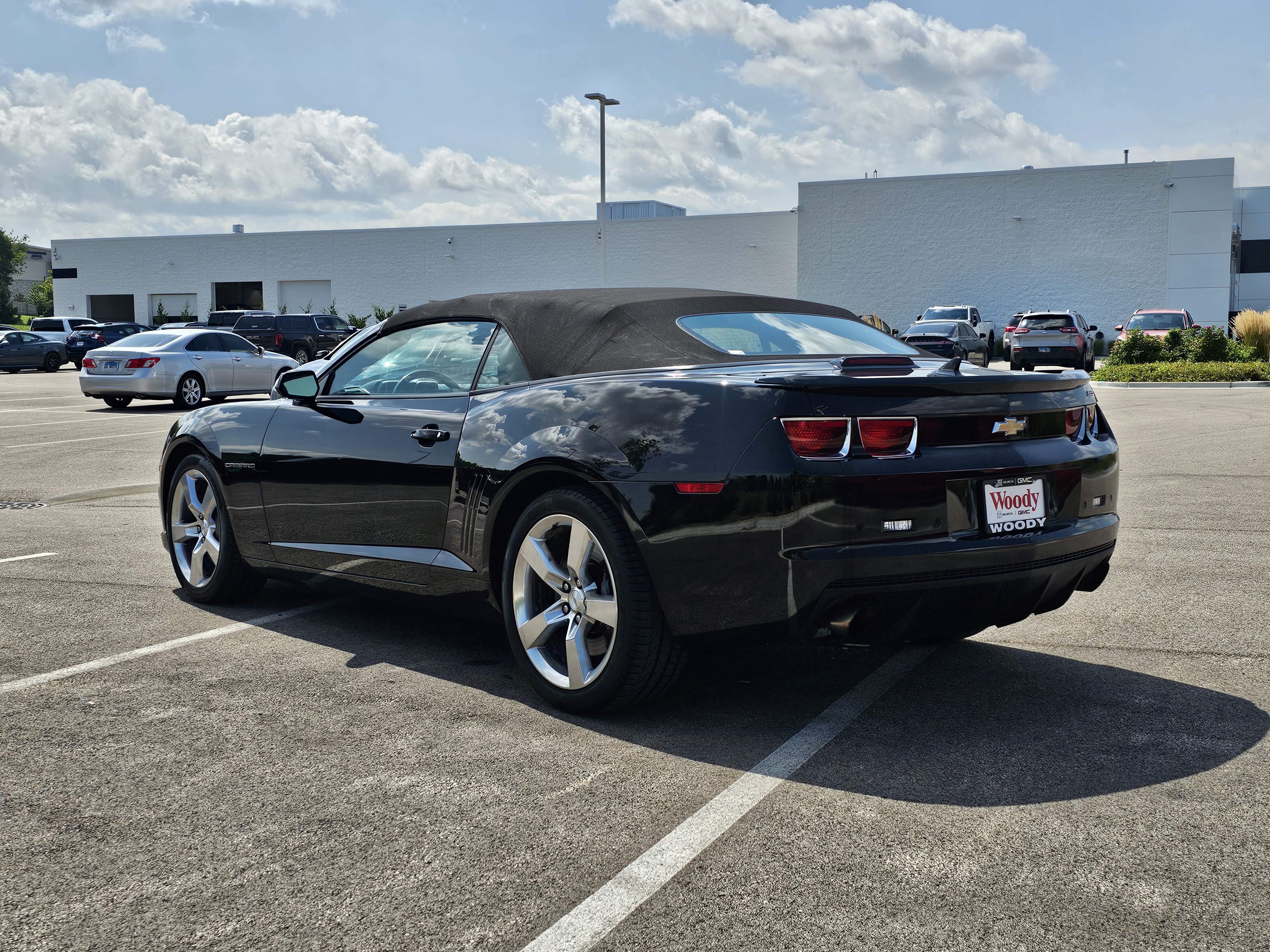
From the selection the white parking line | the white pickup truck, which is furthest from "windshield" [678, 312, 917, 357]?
the white pickup truck

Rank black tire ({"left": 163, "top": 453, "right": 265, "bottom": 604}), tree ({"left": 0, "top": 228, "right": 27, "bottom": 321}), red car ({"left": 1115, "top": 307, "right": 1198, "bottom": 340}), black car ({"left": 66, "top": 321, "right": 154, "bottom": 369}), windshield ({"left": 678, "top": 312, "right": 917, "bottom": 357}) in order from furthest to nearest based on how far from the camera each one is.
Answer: tree ({"left": 0, "top": 228, "right": 27, "bottom": 321}) → black car ({"left": 66, "top": 321, "right": 154, "bottom": 369}) → red car ({"left": 1115, "top": 307, "right": 1198, "bottom": 340}) → black tire ({"left": 163, "top": 453, "right": 265, "bottom": 604}) → windshield ({"left": 678, "top": 312, "right": 917, "bottom": 357})

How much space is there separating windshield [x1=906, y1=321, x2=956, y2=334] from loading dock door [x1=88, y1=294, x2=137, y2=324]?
49.3 metres

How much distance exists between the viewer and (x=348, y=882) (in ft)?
9.42

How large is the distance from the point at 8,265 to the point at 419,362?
12929 centimetres

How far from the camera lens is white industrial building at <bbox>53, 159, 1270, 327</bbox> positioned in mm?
46188

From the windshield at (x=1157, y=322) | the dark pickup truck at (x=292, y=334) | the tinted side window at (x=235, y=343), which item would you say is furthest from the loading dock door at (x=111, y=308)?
the windshield at (x=1157, y=322)

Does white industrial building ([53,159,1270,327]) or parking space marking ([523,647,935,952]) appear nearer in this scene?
parking space marking ([523,647,935,952])

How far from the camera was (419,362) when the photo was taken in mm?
5082

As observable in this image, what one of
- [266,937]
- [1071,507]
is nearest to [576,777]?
[266,937]

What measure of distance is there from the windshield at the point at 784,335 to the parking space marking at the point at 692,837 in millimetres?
1311

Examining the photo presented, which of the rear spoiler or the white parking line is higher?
the rear spoiler

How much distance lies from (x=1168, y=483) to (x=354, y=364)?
7.58 m

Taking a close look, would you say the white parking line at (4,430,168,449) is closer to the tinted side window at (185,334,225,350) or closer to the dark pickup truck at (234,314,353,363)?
the tinted side window at (185,334,225,350)

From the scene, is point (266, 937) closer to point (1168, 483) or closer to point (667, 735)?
point (667, 735)
